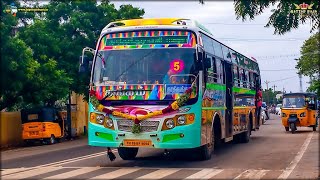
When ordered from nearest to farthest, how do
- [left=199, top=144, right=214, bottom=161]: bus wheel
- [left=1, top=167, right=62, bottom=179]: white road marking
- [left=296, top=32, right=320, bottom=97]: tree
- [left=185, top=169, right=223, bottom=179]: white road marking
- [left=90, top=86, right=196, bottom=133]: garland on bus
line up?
[left=185, top=169, right=223, bottom=179]: white road marking
[left=1, top=167, right=62, bottom=179]: white road marking
[left=90, top=86, right=196, bottom=133]: garland on bus
[left=199, top=144, right=214, bottom=161]: bus wheel
[left=296, top=32, right=320, bottom=97]: tree

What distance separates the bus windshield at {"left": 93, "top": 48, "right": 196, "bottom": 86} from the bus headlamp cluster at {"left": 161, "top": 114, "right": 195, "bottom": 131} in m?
0.81

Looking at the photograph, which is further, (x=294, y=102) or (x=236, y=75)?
(x=294, y=102)

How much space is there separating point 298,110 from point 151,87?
16.5 m

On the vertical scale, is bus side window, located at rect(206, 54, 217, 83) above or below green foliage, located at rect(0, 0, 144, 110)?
below

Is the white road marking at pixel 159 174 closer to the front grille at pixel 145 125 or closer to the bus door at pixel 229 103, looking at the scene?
the front grille at pixel 145 125

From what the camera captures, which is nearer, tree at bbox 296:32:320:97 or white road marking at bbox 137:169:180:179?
white road marking at bbox 137:169:180:179

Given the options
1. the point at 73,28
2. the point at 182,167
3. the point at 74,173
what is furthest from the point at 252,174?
the point at 73,28

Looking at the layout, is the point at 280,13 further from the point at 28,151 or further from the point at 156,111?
the point at 28,151

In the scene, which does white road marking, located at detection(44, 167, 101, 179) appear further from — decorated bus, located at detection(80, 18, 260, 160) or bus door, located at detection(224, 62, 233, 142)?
bus door, located at detection(224, 62, 233, 142)

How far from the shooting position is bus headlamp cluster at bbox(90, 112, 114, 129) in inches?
497

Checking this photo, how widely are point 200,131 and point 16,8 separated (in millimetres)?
13560

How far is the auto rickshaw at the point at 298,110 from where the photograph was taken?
27.3 m

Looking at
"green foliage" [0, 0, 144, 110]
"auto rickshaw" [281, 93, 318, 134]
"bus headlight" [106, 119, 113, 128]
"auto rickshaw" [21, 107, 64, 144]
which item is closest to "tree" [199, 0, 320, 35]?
"bus headlight" [106, 119, 113, 128]

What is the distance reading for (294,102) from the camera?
27719 millimetres
